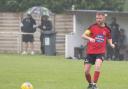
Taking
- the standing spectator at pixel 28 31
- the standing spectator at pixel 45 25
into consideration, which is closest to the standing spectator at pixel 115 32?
the standing spectator at pixel 45 25

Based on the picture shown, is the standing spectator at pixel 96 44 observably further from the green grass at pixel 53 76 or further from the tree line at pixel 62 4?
the tree line at pixel 62 4

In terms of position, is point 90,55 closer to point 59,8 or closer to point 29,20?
point 29,20

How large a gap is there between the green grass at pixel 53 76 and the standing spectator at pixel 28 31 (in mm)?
7770

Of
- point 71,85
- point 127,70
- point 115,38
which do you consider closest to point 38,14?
point 115,38

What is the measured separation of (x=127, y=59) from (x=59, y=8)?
1100 centimetres

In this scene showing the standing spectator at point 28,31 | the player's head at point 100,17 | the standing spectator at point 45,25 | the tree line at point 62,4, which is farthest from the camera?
the tree line at point 62,4

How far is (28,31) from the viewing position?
31703 mm

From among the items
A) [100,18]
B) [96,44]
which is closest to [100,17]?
[100,18]

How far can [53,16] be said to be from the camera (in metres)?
33.8

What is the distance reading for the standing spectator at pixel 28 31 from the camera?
30953 mm

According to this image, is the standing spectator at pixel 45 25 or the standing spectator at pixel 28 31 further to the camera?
the standing spectator at pixel 28 31

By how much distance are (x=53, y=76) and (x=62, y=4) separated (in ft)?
67.5

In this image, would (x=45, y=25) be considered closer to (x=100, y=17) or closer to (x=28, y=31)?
(x=28, y=31)

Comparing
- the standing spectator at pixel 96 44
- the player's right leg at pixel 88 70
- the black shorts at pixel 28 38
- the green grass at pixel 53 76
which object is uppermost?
the standing spectator at pixel 96 44
